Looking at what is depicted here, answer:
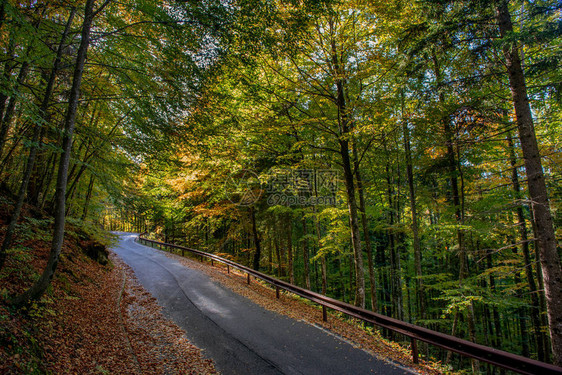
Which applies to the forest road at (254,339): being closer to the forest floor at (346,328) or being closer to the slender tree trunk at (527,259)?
the forest floor at (346,328)

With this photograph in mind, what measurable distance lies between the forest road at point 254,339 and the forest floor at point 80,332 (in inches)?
16.7

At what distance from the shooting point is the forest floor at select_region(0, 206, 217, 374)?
3650mm

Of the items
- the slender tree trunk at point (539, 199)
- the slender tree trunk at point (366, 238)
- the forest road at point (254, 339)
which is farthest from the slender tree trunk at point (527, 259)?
the forest road at point (254, 339)

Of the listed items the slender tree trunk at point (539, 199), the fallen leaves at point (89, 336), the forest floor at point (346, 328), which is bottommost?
the forest floor at point (346, 328)

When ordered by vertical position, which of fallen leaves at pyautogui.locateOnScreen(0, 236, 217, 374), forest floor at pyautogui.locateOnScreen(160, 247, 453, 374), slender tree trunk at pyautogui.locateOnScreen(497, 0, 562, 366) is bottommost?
forest floor at pyautogui.locateOnScreen(160, 247, 453, 374)

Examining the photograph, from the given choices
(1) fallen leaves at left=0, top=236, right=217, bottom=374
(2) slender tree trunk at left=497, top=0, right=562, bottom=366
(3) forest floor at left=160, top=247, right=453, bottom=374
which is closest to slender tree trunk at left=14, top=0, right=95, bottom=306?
(1) fallen leaves at left=0, top=236, right=217, bottom=374

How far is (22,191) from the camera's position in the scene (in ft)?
17.3

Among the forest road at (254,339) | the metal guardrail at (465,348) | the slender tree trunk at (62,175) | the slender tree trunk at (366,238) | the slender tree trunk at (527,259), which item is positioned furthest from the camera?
the slender tree trunk at (366,238)

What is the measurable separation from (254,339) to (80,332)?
144 inches

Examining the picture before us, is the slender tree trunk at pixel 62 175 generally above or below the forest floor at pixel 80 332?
above

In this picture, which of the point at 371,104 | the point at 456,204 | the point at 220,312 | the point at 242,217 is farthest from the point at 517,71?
the point at 242,217

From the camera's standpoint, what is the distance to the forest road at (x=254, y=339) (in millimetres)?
4668

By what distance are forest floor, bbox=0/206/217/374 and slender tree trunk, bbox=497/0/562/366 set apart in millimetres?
7046

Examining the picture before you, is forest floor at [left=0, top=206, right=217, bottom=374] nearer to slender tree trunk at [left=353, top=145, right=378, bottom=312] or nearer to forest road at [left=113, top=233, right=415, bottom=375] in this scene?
forest road at [left=113, top=233, right=415, bottom=375]
